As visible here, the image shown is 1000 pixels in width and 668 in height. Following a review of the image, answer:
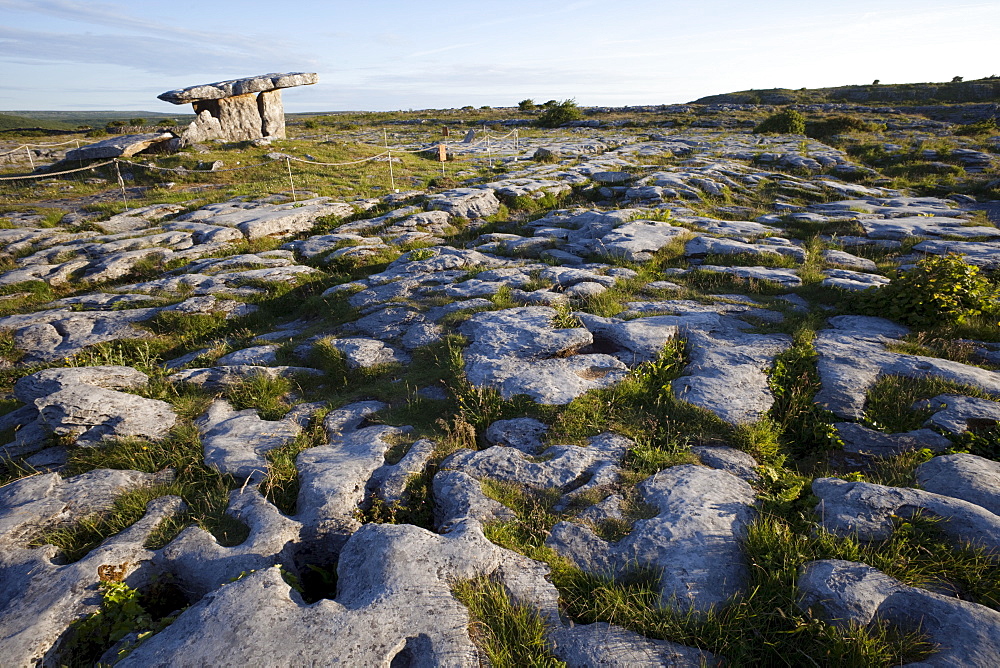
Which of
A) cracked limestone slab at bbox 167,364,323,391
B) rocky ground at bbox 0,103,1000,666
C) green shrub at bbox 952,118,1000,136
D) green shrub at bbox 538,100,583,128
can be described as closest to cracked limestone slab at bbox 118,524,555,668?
rocky ground at bbox 0,103,1000,666

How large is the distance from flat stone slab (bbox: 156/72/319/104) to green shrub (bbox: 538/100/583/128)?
2623cm

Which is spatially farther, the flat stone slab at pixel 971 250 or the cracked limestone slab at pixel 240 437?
the flat stone slab at pixel 971 250

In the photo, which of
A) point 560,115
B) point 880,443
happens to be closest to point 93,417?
point 880,443

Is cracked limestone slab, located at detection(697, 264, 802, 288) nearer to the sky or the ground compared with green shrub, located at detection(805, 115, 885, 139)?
nearer to the ground

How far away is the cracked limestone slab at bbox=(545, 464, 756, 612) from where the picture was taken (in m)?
3.41

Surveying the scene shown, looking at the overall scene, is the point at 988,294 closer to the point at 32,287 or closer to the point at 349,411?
the point at 349,411

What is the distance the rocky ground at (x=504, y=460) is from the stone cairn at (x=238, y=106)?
57.3 feet

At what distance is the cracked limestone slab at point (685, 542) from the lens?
134 inches

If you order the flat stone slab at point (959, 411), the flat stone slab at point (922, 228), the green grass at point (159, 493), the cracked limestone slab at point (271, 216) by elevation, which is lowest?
the green grass at point (159, 493)

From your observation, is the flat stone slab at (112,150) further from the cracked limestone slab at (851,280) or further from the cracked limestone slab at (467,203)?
the cracked limestone slab at (851,280)

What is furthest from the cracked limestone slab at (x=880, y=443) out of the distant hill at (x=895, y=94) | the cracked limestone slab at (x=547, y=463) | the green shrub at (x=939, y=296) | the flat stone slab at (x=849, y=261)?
the distant hill at (x=895, y=94)

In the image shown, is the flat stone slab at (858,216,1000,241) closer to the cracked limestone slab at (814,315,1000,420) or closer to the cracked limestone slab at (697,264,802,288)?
the cracked limestone slab at (697,264,802,288)

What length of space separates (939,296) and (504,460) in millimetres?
6605

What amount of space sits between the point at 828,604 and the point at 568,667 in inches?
67.0
